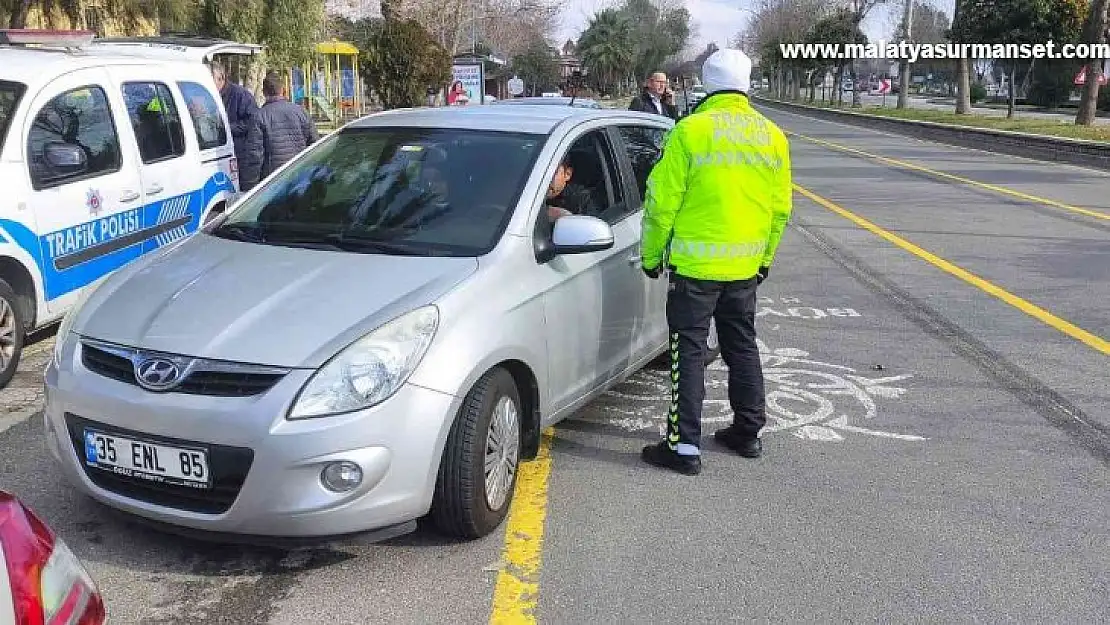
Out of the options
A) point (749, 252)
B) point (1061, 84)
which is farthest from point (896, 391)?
point (1061, 84)

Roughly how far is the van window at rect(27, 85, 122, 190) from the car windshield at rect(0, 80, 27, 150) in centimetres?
13

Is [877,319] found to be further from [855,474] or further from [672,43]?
[672,43]

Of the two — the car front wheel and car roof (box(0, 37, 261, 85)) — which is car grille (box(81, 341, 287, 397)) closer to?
the car front wheel

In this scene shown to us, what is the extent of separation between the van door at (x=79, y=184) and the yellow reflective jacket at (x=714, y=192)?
144 inches

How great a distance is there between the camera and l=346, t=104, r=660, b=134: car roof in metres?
4.84

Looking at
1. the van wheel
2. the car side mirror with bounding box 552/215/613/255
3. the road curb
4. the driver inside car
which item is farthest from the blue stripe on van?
the road curb

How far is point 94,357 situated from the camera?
357 centimetres

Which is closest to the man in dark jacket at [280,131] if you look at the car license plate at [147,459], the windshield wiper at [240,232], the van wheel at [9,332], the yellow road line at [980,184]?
the van wheel at [9,332]

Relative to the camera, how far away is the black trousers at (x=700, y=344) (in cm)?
444

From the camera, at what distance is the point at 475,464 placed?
3637 mm

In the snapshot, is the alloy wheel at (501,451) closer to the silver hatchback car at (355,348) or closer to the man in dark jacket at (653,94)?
the silver hatchback car at (355,348)

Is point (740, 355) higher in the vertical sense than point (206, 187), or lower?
lower

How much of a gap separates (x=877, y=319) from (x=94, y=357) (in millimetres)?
5703

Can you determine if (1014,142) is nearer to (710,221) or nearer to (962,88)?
(962,88)
